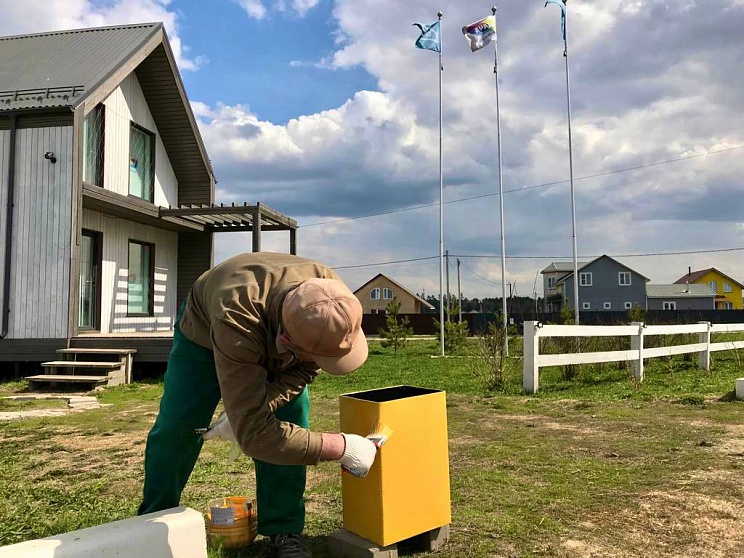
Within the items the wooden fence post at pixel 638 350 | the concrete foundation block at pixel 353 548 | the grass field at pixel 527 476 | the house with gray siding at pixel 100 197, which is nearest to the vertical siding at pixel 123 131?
the house with gray siding at pixel 100 197

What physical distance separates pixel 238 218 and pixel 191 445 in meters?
12.6

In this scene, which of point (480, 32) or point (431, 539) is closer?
point (431, 539)

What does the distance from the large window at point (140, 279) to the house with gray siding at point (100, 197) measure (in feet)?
0.11

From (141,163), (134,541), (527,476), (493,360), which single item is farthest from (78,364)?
(134,541)

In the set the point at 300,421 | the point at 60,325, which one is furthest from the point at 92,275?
the point at 300,421

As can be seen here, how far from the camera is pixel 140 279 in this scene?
15.0 m

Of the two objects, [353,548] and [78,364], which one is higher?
[78,364]

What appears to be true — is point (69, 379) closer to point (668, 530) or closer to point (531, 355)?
point (531, 355)

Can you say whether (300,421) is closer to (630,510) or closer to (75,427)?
(630,510)

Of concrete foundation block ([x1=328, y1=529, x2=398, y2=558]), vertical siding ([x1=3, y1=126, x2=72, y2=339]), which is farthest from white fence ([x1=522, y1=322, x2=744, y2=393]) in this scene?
vertical siding ([x1=3, y1=126, x2=72, y2=339])

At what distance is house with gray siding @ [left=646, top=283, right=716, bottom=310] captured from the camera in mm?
63812

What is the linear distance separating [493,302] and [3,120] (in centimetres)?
6489

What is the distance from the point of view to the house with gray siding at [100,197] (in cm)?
1125

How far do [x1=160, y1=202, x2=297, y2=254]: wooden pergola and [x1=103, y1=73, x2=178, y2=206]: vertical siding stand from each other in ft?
3.37
